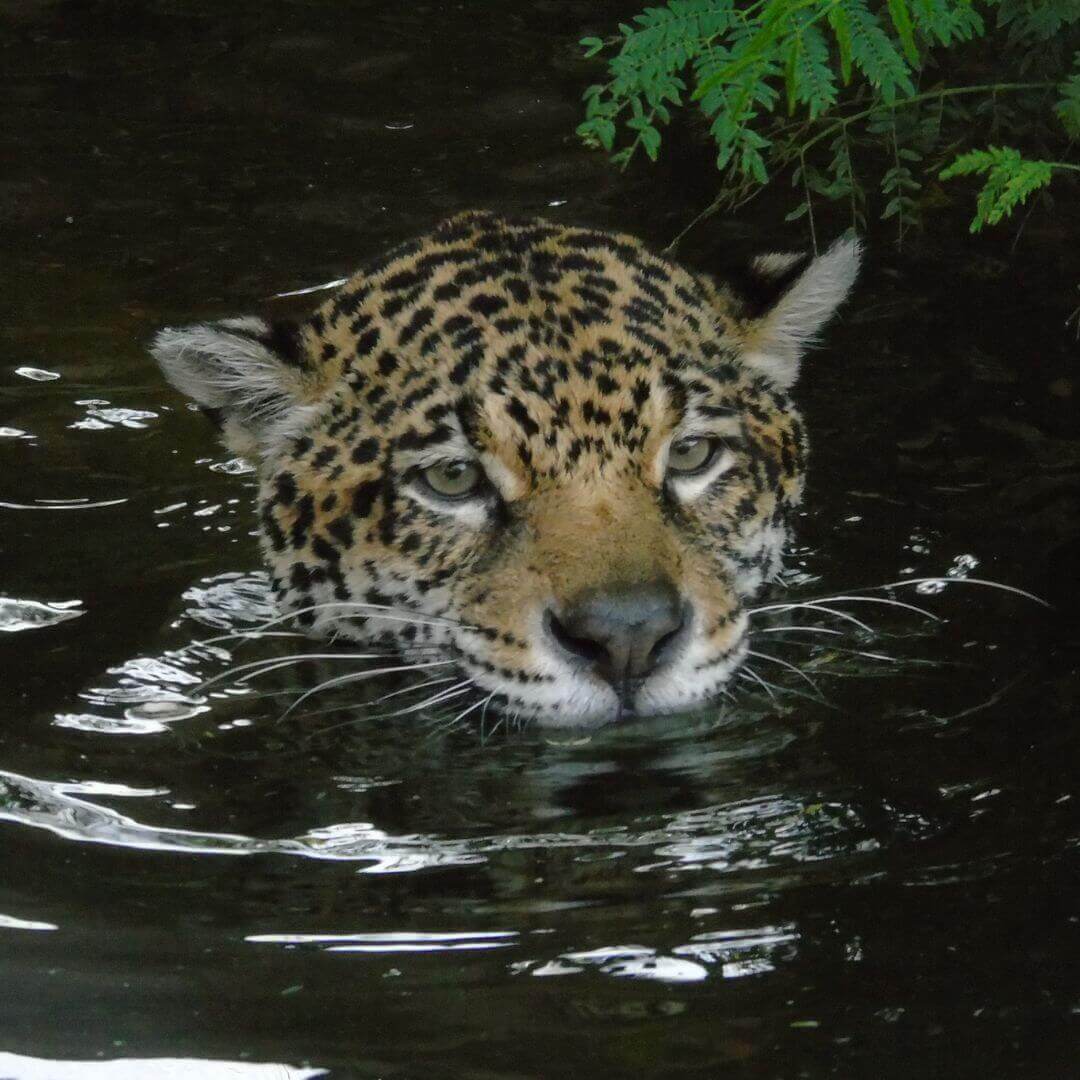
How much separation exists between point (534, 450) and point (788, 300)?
5.30ft

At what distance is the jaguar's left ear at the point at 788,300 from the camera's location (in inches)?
317

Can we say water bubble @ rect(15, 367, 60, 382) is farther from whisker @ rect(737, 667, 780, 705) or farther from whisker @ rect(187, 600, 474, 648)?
whisker @ rect(737, 667, 780, 705)

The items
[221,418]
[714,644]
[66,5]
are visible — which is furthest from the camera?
[66,5]

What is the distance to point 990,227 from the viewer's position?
1144cm

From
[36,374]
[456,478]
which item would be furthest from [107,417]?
[456,478]

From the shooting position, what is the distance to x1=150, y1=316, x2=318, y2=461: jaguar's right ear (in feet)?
25.4

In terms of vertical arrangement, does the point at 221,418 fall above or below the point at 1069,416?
above

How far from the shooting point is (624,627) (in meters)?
6.29

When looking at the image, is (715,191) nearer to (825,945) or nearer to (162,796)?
(162,796)

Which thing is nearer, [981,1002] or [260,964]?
[981,1002]

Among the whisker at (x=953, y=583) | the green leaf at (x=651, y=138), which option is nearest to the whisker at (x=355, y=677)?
the whisker at (x=953, y=583)

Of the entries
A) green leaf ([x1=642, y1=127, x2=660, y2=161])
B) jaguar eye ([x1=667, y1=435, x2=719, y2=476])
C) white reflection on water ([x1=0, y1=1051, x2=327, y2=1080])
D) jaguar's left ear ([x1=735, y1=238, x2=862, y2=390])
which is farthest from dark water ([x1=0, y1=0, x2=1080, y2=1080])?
green leaf ([x1=642, y1=127, x2=660, y2=161])

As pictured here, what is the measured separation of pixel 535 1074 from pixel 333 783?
227 centimetres

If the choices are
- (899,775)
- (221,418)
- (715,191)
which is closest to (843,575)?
(899,775)
